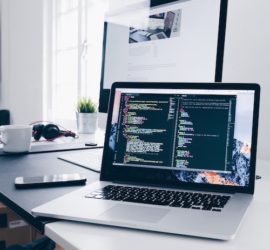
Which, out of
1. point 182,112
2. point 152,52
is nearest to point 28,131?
point 152,52

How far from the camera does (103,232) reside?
47 centimetres

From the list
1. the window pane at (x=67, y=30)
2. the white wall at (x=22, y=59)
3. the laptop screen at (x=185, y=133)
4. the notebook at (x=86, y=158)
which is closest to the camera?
the laptop screen at (x=185, y=133)

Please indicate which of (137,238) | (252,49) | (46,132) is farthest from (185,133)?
(46,132)

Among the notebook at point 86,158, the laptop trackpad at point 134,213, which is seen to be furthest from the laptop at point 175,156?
the notebook at point 86,158

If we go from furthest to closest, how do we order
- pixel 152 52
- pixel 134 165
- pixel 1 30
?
pixel 1 30 < pixel 152 52 < pixel 134 165

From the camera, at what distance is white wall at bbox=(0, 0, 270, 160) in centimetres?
108

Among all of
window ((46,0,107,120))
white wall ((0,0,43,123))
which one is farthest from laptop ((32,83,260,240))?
white wall ((0,0,43,123))

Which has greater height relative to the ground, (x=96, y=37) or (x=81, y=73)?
(x=96, y=37)

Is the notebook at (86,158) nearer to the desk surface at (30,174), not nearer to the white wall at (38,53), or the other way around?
the desk surface at (30,174)

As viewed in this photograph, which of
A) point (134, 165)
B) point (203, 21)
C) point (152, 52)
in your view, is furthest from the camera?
point (152, 52)

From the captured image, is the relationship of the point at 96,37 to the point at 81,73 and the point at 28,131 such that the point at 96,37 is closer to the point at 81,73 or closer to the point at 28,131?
the point at 81,73

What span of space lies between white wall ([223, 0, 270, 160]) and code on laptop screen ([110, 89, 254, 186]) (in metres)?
0.44

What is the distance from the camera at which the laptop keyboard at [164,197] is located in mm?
565

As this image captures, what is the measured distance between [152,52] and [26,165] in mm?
424
